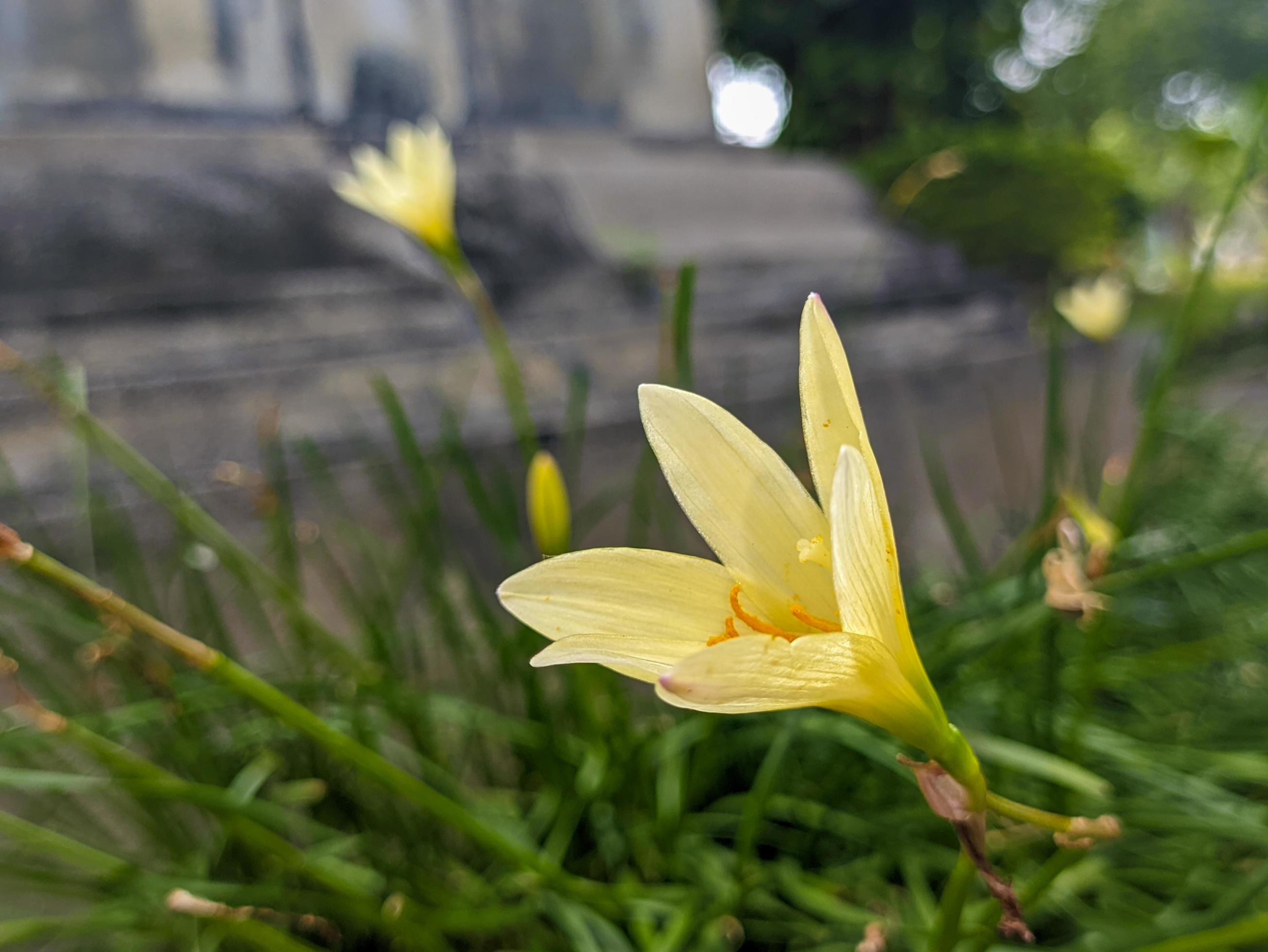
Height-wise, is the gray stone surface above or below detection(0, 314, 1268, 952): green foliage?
above

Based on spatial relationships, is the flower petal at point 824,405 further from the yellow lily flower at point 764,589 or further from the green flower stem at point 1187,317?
the green flower stem at point 1187,317

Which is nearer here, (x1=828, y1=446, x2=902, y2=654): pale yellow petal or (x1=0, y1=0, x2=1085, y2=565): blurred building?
(x1=828, y1=446, x2=902, y2=654): pale yellow petal

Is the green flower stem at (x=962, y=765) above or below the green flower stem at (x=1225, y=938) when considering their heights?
above

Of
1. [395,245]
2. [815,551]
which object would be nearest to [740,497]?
[815,551]

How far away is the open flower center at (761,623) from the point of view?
167mm

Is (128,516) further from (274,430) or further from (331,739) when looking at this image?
Answer: (331,739)

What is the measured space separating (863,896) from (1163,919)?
0.13 metres

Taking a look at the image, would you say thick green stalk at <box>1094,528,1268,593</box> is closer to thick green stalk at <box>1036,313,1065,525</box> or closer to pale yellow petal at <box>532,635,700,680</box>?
thick green stalk at <box>1036,313,1065,525</box>

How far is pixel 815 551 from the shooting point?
0.55ft

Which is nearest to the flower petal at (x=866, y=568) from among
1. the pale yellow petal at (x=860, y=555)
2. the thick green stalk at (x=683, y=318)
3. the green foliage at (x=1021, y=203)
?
the pale yellow petal at (x=860, y=555)

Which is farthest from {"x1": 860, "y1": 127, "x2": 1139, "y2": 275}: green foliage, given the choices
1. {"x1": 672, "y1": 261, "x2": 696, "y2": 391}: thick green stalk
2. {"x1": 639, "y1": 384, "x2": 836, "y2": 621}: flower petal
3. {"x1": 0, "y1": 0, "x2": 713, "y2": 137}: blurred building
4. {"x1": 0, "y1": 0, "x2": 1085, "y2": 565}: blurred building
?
{"x1": 639, "y1": 384, "x2": 836, "y2": 621}: flower petal

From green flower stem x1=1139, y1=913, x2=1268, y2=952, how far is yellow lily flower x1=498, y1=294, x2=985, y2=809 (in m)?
0.08

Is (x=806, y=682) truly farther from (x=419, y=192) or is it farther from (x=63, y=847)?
(x=419, y=192)

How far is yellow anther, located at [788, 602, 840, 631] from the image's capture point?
173 millimetres
